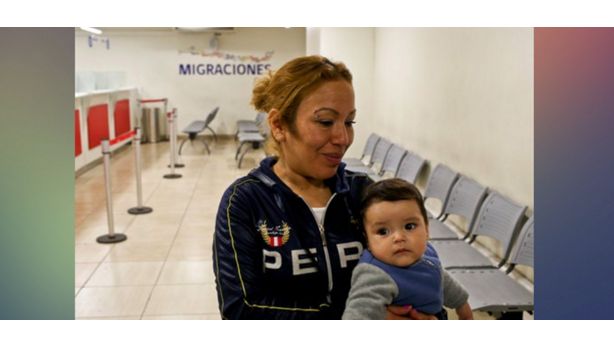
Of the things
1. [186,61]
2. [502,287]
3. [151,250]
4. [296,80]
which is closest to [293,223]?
[296,80]

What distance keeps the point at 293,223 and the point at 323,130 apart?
231 millimetres

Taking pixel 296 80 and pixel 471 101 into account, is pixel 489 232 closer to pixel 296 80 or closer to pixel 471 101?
pixel 471 101

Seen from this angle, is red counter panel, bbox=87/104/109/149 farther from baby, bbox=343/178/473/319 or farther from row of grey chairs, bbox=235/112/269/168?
baby, bbox=343/178/473/319

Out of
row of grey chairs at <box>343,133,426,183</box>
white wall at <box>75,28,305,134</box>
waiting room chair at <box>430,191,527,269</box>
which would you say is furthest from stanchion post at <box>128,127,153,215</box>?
white wall at <box>75,28,305,134</box>

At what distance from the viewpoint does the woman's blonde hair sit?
4.39ft

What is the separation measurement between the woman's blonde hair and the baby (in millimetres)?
291

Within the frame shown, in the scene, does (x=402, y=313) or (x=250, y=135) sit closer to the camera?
(x=402, y=313)

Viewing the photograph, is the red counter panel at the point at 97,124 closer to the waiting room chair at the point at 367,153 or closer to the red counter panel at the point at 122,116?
the red counter panel at the point at 122,116

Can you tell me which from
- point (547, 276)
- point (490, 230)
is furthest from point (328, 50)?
point (547, 276)

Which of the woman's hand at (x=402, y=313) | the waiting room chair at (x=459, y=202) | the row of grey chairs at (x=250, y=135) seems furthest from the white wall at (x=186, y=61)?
the woman's hand at (x=402, y=313)

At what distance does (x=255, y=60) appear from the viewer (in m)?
14.3

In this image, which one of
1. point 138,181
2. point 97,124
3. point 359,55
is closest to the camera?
point 138,181

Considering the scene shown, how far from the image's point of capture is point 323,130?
4.42 ft

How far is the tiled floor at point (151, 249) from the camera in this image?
3961mm
